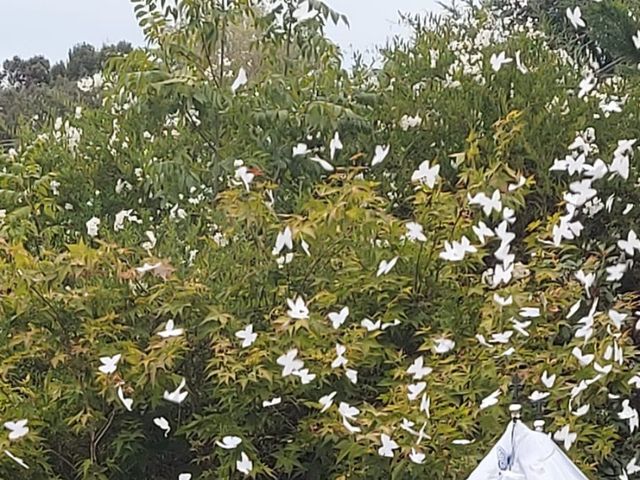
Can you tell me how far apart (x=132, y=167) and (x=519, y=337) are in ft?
6.26

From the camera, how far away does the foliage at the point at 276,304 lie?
261 centimetres

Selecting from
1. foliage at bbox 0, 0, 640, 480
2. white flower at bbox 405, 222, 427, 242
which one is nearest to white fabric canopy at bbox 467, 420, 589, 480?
foliage at bbox 0, 0, 640, 480

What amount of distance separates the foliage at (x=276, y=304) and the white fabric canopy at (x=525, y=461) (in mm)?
599

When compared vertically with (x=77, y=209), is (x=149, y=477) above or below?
below

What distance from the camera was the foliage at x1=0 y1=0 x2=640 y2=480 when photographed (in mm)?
2607

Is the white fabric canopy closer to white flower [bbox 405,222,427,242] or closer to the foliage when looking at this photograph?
the foliage

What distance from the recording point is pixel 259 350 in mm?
2617

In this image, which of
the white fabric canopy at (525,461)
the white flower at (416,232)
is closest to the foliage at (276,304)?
the white flower at (416,232)

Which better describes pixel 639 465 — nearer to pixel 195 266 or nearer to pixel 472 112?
pixel 195 266

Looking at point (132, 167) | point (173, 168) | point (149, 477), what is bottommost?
point (149, 477)

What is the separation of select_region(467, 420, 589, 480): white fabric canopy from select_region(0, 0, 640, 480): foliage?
0.60m

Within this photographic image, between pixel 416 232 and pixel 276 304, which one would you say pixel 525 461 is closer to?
pixel 416 232

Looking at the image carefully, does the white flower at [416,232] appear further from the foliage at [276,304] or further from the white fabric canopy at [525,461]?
the white fabric canopy at [525,461]

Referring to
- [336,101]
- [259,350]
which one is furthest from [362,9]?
[259,350]
